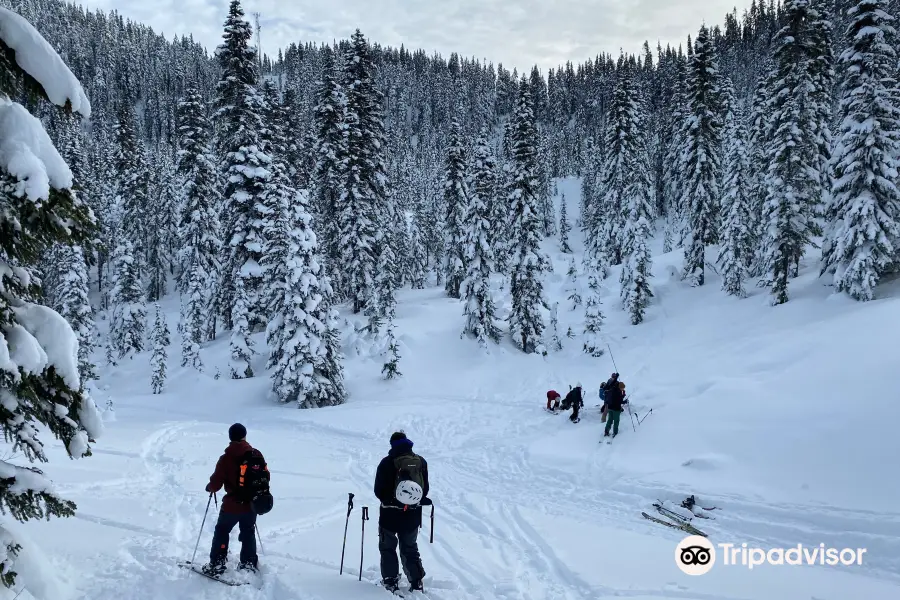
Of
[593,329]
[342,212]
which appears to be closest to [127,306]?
[342,212]

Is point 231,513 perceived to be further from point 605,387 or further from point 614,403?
point 605,387

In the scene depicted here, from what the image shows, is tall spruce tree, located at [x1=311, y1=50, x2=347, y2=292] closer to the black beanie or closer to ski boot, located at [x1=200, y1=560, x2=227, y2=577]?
the black beanie

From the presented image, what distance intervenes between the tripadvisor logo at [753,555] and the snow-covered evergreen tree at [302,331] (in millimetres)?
17352

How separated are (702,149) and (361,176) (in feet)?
78.2

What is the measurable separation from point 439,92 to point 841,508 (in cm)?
17001

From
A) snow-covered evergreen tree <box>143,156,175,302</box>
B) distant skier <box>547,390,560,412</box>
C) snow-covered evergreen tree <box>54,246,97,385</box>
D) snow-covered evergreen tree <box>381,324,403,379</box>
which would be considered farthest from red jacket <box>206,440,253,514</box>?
snow-covered evergreen tree <box>143,156,175,302</box>

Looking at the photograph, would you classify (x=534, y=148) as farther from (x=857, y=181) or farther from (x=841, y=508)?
(x=841, y=508)

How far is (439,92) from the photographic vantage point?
538 ft

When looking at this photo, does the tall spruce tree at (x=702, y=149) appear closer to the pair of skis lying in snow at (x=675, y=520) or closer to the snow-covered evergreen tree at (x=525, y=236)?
the snow-covered evergreen tree at (x=525, y=236)

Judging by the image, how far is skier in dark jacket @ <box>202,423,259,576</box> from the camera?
270 inches

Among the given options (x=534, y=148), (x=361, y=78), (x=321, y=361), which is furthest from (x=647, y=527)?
(x=361, y=78)

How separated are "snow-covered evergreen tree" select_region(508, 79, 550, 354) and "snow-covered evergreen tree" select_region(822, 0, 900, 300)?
47.5 feet

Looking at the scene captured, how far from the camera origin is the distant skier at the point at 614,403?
1641 centimetres

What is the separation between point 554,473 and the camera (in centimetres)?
1464
